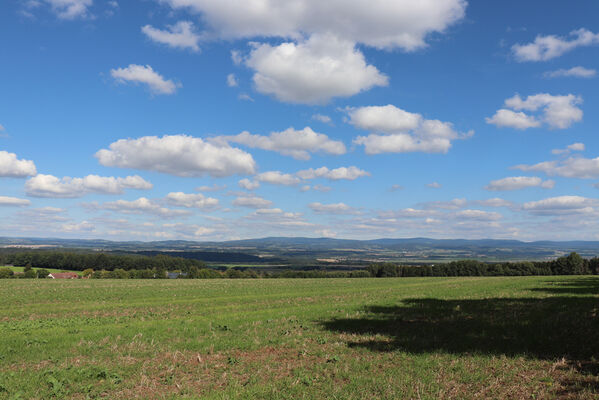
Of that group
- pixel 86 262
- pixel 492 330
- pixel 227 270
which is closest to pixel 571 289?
pixel 492 330

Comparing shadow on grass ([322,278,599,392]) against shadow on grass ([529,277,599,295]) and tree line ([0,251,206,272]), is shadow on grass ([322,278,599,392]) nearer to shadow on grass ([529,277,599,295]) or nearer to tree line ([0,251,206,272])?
shadow on grass ([529,277,599,295])

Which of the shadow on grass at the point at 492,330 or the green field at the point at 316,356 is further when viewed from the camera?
the shadow on grass at the point at 492,330

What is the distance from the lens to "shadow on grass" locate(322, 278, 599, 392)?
41.2 feet

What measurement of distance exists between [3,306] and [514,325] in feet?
119

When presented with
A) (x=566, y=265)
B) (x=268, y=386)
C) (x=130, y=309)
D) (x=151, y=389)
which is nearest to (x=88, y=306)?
(x=130, y=309)

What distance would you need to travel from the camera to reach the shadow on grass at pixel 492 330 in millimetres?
12562

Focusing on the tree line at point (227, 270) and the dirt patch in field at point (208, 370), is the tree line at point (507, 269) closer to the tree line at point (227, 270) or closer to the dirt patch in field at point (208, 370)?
the tree line at point (227, 270)

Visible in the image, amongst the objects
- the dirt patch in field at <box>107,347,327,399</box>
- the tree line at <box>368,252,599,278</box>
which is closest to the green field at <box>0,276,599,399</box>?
the dirt patch in field at <box>107,347,327,399</box>

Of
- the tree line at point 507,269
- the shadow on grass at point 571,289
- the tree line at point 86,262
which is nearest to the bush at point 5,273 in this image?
the tree line at point 86,262

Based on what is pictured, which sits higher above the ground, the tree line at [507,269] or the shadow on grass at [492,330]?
the shadow on grass at [492,330]

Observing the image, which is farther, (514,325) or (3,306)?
(3,306)

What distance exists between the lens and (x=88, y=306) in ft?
97.1

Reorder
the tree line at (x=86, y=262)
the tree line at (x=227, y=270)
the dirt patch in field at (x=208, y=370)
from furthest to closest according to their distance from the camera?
the tree line at (x=86, y=262) < the tree line at (x=227, y=270) < the dirt patch in field at (x=208, y=370)

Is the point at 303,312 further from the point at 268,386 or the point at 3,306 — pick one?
the point at 3,306
